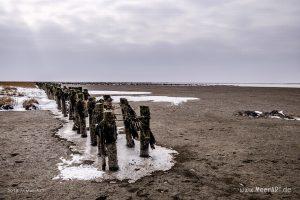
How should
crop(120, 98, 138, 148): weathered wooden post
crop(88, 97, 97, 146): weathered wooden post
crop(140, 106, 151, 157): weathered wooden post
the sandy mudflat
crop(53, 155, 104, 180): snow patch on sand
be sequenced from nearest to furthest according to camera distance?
the sandy mudflat, crop(53, 155, 104, 180): snow patch on sand, crop(140, 106, 151, 157): weathered wooden post, crop(120, 98, 138, 148): weathered wooden post, crop(88, 97, 97, 146): weathered wooden post

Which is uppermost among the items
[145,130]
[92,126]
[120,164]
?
[145,130]

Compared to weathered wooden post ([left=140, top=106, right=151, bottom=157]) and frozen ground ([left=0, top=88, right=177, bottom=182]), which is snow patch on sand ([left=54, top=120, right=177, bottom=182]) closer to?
frozen ground ([left=0, top=88, right=177, bottom=182])

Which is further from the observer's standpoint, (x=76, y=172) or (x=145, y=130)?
(x=145, y=130)

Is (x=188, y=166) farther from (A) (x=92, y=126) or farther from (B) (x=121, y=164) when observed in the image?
(A) (x=92, y=126)

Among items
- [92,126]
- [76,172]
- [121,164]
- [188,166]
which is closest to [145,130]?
[121,164]

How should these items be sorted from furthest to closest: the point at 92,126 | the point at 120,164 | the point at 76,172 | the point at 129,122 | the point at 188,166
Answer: the point at 92,126
the point at 129,122
the point at 188,166
the point at 120,164
the point at 76,172

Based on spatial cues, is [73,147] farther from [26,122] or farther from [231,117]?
[231,117]

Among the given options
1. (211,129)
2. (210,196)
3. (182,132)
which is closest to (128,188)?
(210,196)

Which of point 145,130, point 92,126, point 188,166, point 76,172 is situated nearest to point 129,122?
point 145,130

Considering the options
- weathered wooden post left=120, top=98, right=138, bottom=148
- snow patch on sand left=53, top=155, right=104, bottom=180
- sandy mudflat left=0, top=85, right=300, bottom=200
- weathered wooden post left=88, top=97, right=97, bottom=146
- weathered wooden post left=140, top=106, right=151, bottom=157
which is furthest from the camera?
weathered wooden post left=88, top=97, right=97, bottom=146

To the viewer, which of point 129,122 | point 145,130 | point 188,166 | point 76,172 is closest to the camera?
point 76,172

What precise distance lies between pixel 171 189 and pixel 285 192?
7.88ft

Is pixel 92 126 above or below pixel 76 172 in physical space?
above

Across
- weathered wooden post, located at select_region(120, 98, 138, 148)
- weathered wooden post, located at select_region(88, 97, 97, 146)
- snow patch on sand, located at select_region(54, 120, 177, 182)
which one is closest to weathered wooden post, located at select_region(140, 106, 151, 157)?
snow patch on sand, located at select_region(54, 120, 177, 182)
